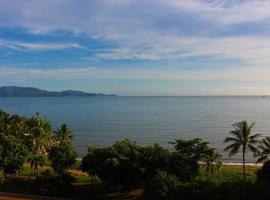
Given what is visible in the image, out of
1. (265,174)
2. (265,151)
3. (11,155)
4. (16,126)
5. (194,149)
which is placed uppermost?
(16,126)

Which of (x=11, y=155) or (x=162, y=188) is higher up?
(x=11, y=155)

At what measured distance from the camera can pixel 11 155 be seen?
51844mm

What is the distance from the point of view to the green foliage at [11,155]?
2015 inches

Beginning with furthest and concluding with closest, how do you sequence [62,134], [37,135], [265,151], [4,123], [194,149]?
1. [62,134]
2. [4,123]
3. [37,135]
4. [265,151]
5. [194,149]

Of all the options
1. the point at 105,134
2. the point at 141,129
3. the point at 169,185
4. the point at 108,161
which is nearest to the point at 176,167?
the point at 108,161

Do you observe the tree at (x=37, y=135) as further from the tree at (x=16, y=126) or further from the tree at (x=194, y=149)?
the tree at (x=194, y=149)

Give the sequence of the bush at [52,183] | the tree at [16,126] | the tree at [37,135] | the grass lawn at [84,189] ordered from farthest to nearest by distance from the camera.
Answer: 1. the tree at [16,126]
2. the tree at [37,135]
3. the grass lawn at [84,189]
4. the bush at [52,183]

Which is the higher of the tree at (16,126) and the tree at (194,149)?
the tree at (16,126)

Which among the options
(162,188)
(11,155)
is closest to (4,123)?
(11,155)

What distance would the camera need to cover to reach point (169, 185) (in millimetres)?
38812

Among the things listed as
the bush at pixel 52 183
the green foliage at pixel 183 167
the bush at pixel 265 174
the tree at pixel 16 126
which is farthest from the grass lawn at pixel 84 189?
the tree at pixel 16 126

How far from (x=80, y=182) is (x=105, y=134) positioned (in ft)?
251

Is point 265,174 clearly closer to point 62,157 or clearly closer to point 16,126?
point 62,157

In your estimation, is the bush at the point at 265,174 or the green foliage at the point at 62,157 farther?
the green foliage at the point at 62,157
